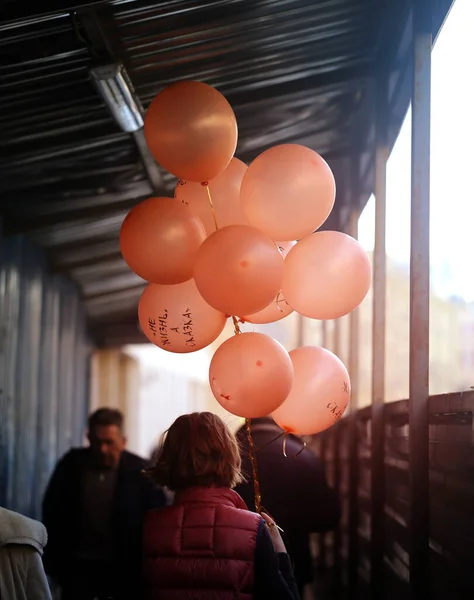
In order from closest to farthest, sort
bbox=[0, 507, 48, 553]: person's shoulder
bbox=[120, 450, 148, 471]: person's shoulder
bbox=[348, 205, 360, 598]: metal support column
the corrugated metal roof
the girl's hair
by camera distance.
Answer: bbox=[0, 507, 48, 553]: person's shoulder < the girl's hair < the corrugated metal roof < bbox=[120, 450, 148, 471]: person's shoulder < bbox=[348, 205, 360, 598]: metal support column

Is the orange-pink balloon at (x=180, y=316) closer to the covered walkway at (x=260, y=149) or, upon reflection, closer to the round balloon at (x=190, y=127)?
the round balloon at (x=190, y=127)

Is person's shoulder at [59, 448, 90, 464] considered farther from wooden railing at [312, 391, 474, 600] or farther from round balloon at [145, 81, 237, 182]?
round balloon at [145, 81, 237, 182]

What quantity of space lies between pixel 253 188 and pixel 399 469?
1840mm

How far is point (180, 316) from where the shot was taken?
2879mm

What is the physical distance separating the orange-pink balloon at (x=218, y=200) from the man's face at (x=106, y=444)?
73.1 inches

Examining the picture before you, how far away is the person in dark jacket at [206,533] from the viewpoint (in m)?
2.34

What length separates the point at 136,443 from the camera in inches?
622

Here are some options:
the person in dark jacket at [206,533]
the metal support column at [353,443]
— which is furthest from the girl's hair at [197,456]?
the metal support column at [353,443]

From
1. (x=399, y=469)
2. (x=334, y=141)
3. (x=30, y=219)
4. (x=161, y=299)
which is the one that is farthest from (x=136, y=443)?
(x=161, y=299)

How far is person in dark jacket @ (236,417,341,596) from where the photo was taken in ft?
12.0

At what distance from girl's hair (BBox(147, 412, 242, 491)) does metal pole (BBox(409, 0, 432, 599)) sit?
3.13 ft

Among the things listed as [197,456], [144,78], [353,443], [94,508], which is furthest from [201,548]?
[353,443]

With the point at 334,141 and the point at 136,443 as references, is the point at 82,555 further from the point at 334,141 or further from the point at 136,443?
the point at 136,443

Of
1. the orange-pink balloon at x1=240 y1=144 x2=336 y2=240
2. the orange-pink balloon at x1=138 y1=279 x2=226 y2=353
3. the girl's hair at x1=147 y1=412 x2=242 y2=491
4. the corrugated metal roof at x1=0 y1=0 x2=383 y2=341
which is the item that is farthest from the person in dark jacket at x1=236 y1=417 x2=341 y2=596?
the corrugated metal roof at x1=0 y1=0 x2=383 y2=341
